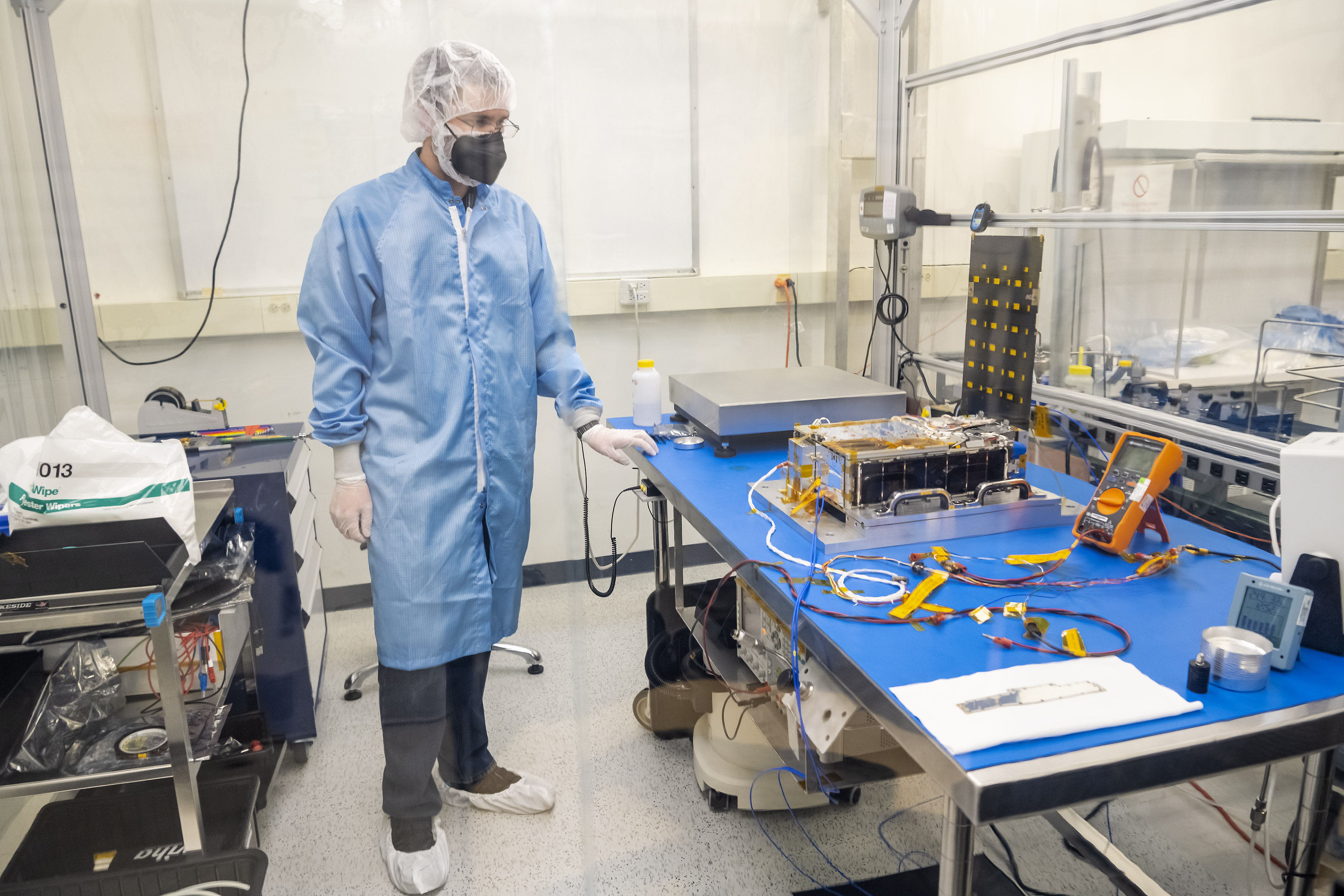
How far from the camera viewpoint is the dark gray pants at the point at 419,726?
4.91 ft

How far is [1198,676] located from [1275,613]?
142 mm

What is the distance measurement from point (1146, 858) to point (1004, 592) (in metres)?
0.84

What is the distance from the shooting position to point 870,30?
98.2 inches

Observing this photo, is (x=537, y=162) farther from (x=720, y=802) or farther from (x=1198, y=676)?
(x=1198, y=676)

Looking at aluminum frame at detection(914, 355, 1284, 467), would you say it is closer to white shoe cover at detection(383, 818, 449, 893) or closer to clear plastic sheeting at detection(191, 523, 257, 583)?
white shoe cover at detection(383, 818, 449, 893)

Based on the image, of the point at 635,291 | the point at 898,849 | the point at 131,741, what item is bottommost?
the point at 898,849

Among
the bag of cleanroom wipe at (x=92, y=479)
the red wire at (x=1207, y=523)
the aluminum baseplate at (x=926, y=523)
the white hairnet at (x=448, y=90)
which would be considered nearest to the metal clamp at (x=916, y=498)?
the aluminum baseplate at (x=926, y=523)

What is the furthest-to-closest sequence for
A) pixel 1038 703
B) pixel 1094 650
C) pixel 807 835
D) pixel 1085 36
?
1. pixel 1085 36
2. pixel 807 835
3. pixel 1094 650
4. pixel 1038 703

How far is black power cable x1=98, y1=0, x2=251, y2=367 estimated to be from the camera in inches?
69.8

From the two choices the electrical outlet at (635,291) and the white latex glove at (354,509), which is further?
the electrical outlet at (635,291)

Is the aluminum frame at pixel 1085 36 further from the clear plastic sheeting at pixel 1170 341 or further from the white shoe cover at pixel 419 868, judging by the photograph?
the white shoe cover at pixel 419 868


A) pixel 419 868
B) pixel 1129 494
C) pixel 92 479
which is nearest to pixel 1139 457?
pixel 1129 494

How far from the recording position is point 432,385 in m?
1.39

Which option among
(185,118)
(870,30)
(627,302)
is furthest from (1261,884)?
(185,118)
